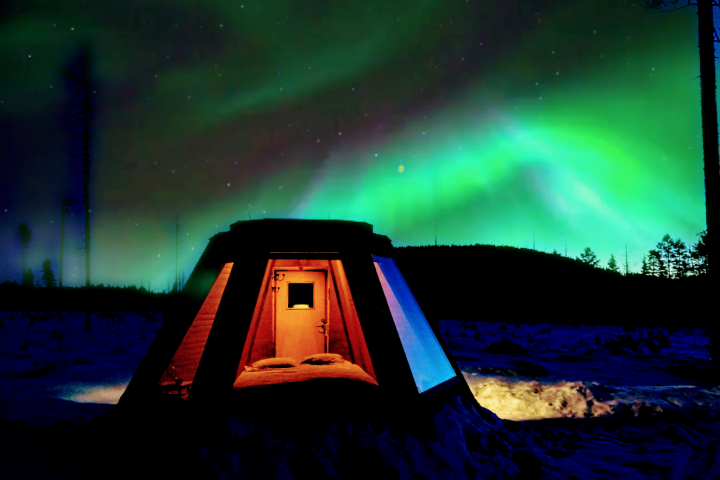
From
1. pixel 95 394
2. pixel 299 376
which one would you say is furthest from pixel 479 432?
pixel 95 394

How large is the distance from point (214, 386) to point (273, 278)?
3702 mm

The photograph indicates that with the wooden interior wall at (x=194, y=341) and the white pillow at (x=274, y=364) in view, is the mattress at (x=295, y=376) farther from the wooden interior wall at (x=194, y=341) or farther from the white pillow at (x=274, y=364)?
the wooden interior wall at (x=194, y=341)

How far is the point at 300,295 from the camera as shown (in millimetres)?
8727

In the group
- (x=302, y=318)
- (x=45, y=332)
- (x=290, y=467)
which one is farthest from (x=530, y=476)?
(x=45, y=332)

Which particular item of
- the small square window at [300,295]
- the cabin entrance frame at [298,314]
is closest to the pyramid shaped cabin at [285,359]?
the cabin entrance frame at [298,314]

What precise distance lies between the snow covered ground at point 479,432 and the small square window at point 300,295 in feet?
12.1

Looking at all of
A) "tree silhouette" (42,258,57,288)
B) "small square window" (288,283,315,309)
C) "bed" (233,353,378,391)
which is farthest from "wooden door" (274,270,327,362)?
"tree silhouette" (42,258,57,288)

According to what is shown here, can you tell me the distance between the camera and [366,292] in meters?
5.81

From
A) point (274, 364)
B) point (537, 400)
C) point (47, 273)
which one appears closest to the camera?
point (274, 364)

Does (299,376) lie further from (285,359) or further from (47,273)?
(47,273)

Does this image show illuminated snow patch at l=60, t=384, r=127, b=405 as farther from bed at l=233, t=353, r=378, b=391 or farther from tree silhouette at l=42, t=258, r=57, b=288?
tree silhouette at l=42, t=258, r=57, b=288

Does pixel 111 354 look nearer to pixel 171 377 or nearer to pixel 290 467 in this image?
pixel 171 377

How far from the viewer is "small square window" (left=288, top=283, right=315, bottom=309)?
869 centimetres

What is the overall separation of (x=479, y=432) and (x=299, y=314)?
4.36 m
